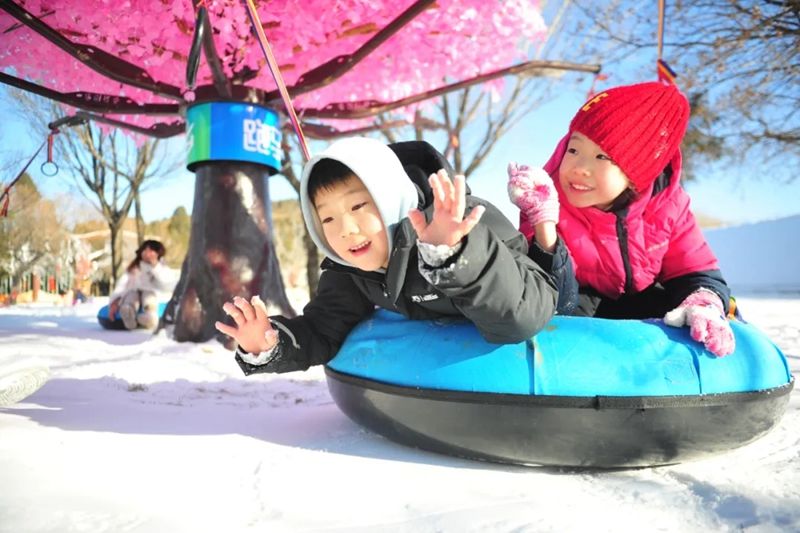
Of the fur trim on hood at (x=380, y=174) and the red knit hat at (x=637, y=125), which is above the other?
the red knit hat at (x=637, y=125)

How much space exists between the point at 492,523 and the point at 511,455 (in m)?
0.38

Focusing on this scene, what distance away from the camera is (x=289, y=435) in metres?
1.88

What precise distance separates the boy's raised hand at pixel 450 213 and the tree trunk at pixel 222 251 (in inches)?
122

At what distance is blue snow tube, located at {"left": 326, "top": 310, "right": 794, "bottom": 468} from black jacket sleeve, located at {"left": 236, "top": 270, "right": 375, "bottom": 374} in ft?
1.30

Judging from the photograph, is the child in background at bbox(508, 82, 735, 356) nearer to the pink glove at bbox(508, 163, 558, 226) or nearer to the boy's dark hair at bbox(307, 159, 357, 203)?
the pink glove at bbox(508, 163, 558, 226)

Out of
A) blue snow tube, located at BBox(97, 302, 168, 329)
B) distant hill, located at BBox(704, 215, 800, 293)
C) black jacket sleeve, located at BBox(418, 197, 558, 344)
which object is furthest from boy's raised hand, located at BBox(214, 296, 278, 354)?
distant hill, located at BBox(704, 215, 800, 293)

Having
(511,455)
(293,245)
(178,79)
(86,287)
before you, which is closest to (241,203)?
(178,79)

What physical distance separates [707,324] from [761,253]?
49.6 ft

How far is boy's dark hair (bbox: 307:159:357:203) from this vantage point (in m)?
1.60

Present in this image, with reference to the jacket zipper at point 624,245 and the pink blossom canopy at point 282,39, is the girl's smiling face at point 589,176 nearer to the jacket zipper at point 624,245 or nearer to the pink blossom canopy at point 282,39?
the jacket zipper at point 624,245

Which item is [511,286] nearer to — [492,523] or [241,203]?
[492,523]

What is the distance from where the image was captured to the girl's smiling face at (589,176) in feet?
6.47

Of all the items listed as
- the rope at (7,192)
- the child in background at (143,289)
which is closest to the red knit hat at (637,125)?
the rope at (7,192)

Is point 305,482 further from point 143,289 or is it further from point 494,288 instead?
point 143,289
